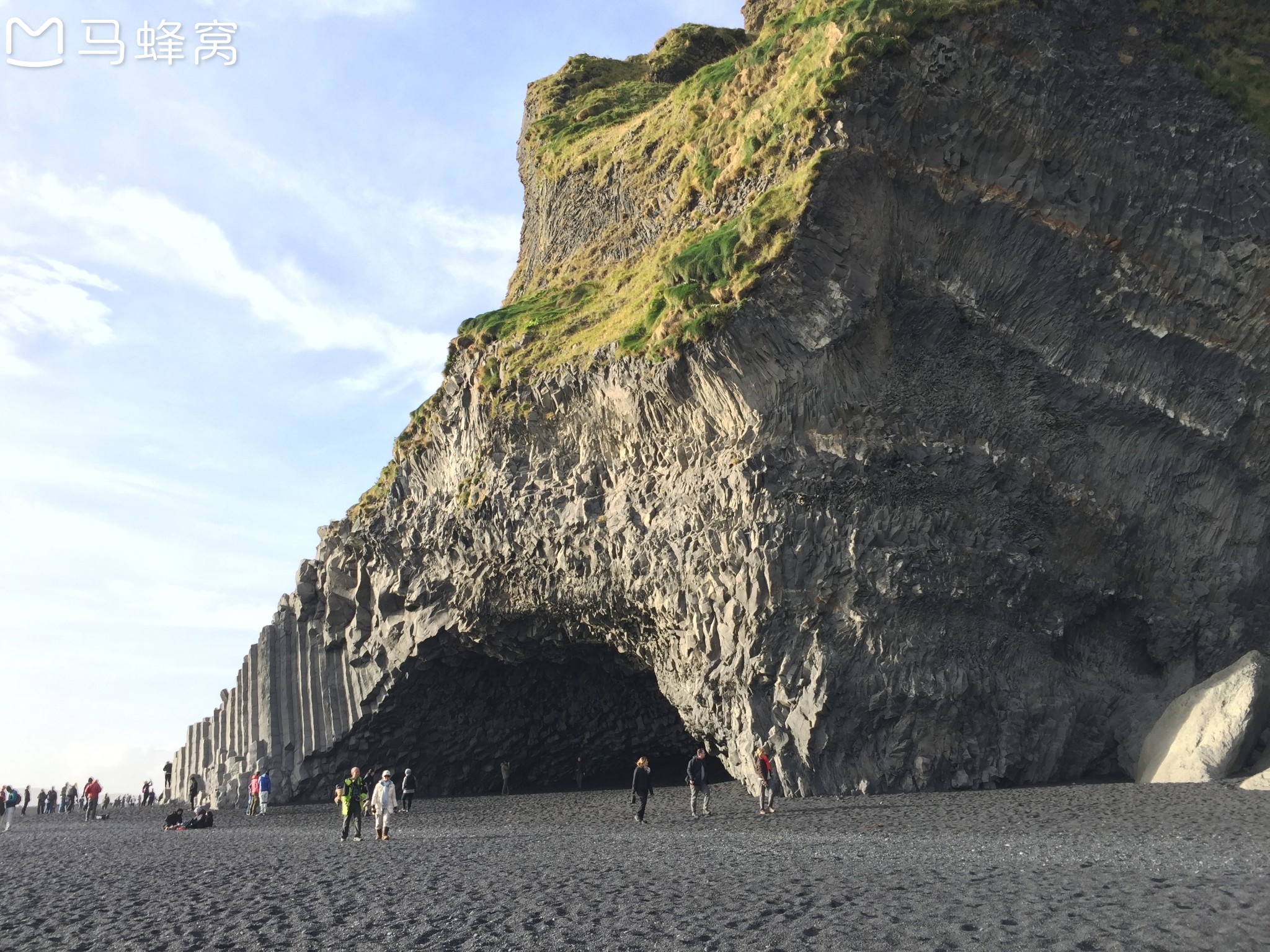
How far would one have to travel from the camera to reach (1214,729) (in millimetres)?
19078

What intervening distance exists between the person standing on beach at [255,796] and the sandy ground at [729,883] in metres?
6.55

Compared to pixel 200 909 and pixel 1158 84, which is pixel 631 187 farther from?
pixel 200 909

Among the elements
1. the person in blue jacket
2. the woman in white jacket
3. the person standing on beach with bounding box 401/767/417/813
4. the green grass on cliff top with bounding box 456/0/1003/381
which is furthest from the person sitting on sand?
the green grass on cliff top with bounding box 456/0/1003/381

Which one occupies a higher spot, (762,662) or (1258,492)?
(1258,492)

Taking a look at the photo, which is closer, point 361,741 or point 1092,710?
point 1092,710

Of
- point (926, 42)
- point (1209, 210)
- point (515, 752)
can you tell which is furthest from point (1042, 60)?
point (515, 752)

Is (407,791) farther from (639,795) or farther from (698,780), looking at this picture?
(698,780)

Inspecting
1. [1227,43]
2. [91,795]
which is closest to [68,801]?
[91,795]

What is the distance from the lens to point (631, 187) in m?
28.7

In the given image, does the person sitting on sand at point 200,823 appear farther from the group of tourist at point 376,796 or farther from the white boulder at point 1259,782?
the white boulder at point 1259,782

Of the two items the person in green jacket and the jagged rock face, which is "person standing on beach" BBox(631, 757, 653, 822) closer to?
the jagged rock face

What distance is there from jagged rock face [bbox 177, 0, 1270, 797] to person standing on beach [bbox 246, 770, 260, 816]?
36.0ft

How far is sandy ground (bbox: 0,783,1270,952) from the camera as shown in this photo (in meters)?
8.65

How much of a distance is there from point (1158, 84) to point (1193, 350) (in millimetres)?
5672
